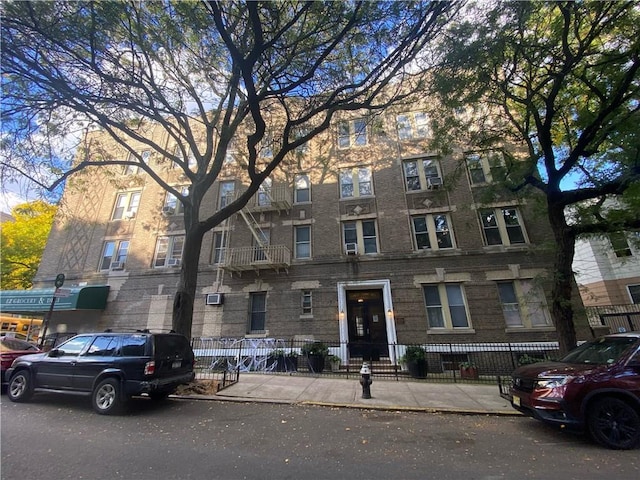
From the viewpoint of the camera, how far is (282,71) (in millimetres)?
9125

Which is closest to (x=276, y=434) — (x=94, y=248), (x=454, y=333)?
(x=454, y=333)

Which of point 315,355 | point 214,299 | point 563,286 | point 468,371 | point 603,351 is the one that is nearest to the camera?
point 603,351

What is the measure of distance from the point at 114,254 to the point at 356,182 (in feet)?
52.1

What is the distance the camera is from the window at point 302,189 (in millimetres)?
17652

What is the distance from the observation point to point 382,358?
14.2 m

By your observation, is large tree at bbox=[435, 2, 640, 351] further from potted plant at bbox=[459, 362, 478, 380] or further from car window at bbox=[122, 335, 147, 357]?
car window at bbox=[122, 335, 147, 357]

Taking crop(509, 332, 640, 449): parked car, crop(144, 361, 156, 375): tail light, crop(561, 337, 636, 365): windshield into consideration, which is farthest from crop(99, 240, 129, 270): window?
crop(561, 337, 636, 365): windshield

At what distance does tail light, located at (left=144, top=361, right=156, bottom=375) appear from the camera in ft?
22.0

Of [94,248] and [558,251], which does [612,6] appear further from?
[94,248]

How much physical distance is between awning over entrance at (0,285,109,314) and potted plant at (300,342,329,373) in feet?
41.9

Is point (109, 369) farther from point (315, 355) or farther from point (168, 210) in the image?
point (168, 210)

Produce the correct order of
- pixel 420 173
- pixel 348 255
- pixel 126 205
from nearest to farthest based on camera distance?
pixel 348 255 < pixel 420 173 < pixel 126 205

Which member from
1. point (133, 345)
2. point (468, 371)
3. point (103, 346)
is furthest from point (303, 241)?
point (103, 346)

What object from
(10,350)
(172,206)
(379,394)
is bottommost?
(379,394)
